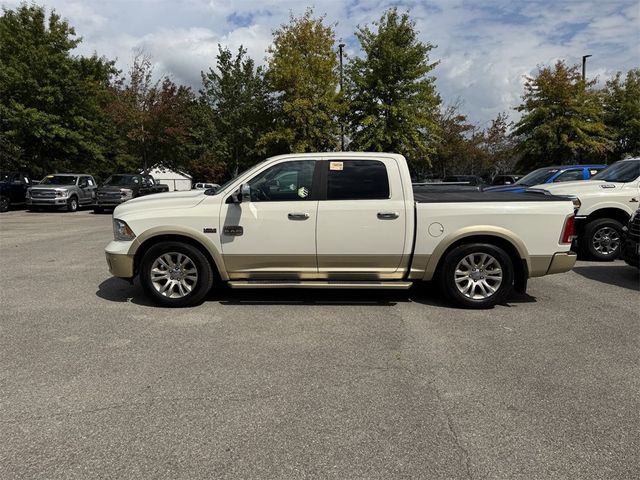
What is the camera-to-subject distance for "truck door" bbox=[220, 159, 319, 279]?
225 inches

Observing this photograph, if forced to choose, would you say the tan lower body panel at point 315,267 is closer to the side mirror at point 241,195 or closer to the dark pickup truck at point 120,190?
the side mirror at point 241,195

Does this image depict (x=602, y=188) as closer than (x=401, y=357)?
No

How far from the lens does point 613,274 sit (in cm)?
805

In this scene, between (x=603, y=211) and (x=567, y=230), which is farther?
(x=603, y=211)

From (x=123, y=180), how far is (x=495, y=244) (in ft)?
65.9

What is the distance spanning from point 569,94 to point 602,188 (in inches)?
660

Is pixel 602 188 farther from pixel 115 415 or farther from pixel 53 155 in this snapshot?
pixel 53 155

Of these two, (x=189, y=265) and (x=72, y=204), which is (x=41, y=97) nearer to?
(x=72, y=204)

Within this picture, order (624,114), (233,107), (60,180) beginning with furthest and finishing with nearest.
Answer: (233,107) → (624,114) → (60,180)

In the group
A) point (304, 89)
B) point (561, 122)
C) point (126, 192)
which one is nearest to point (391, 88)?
point (304, 89)

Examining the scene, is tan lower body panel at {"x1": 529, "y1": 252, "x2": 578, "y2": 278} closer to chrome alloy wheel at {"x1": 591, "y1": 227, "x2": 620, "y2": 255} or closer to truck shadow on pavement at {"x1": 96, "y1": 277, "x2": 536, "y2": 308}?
truck shadow on pavement at {"x1": 96, "y1": 277, "x2": 536, "y2": 308}

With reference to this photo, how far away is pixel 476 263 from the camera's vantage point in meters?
5.87

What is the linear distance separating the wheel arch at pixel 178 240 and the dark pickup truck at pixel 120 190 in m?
16.5

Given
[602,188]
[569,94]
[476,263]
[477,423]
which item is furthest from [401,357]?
[569,94]
